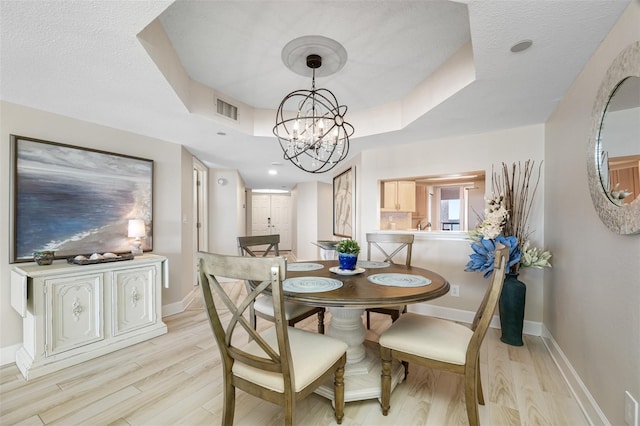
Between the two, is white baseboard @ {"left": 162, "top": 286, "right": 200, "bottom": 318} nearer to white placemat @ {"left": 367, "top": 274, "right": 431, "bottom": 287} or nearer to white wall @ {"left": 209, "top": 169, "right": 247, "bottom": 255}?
white wall @ {"left": 209, "top": 169, "right": 247, "bottom": 255}

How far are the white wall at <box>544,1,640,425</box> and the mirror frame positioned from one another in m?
0.06

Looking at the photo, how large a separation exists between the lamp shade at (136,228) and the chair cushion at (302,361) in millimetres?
2043

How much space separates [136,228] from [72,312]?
882mm

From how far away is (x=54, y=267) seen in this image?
222 centimetres

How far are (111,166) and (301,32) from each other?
2363 millimetres

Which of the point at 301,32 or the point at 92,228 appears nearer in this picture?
the point at 301,32

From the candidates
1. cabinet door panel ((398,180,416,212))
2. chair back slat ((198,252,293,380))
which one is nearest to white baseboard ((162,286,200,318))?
chair back slat ((198,252,293,380))

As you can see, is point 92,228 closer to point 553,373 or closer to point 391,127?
point 391,127

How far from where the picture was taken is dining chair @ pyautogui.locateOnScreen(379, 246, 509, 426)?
1.37 m

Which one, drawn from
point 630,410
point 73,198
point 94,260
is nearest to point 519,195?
point 630,410

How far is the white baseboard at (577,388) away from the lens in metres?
1.48

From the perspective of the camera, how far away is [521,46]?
1.48 m

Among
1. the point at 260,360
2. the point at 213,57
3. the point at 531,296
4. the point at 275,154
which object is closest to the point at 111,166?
the point at 213,57

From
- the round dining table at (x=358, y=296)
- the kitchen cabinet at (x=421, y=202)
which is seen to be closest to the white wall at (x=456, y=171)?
the round dining table at (x=358, y=296)
